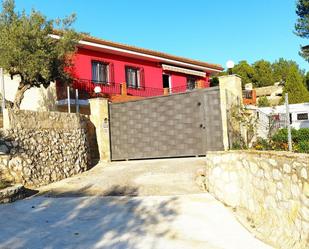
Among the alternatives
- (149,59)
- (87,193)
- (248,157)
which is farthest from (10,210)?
(149,59)

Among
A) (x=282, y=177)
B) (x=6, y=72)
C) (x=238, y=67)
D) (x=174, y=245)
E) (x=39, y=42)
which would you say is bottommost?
(x=174, y=245)

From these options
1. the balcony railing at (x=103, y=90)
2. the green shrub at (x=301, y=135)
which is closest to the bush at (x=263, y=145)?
the green shrub at (x=301, y=135)

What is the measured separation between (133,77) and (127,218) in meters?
17.9

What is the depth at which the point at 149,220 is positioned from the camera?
27.6ft

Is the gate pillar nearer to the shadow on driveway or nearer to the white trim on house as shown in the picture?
the shadow on driveway

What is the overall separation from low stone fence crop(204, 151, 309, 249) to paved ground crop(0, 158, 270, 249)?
339 mm

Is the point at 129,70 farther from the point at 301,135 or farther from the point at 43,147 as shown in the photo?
the point at 301,135

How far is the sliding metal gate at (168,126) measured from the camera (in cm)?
1439

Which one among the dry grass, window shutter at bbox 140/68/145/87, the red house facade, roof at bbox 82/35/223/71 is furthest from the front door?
the dry grass

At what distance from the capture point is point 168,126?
51.2 feet

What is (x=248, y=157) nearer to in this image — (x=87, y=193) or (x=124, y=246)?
(x=124, y=246)

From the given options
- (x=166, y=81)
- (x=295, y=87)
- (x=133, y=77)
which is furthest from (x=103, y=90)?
(x=295, y=87)

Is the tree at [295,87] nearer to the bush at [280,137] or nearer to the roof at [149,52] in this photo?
the roof at [149,52]

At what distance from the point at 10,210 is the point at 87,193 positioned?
7.53ft
